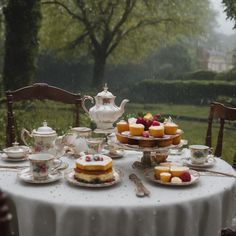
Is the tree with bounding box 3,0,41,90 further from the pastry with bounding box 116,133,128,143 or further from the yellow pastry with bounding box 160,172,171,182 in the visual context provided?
the yellow pastry with bounding box 160,172,171,182

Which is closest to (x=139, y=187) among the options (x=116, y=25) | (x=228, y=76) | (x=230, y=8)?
(x=230, y=8)

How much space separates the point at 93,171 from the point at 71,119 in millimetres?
4373

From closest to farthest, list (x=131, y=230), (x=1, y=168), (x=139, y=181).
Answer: (x=131, y=230) < (x=139, y=181) < (x=1, y=168)

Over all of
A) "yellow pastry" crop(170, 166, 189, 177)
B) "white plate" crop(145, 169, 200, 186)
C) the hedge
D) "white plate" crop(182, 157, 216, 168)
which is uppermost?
"yellow pastry" crop(170, 166, 189, 177)

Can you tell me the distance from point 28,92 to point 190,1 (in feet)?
Result: 33.9

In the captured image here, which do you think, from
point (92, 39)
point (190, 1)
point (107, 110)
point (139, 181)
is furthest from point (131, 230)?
point (190, 1)

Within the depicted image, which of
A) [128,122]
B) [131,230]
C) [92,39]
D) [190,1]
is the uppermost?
[190,1]

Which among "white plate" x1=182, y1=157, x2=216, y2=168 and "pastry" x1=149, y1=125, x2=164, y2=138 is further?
"white plate" x1=182, y1=157, x2=216, y2=168

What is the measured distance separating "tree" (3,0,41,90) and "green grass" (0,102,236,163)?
2.15 ft

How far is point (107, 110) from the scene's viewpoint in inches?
81.0

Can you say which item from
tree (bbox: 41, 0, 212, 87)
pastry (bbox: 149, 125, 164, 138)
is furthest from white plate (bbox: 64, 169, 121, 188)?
tree (bbox: 41, 0, 212, 87)

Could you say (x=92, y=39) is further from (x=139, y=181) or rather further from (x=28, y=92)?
(x=139, y=181)

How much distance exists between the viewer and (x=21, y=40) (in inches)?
257

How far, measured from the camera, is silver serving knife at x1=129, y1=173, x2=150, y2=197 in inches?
57.4
